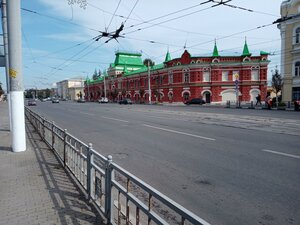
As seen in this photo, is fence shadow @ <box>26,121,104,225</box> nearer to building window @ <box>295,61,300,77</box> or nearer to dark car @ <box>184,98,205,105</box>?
building window @ <box>295,61,300,77</box>

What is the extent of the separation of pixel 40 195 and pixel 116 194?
1.74m

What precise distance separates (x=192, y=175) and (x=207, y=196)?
116cm

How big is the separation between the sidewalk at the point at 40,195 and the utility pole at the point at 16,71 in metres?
1.04

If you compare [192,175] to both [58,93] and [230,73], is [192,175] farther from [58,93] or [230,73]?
[58,93]

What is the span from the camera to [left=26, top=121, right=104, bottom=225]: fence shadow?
371 cm

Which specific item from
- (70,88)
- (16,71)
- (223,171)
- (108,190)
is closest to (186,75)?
(16,71)


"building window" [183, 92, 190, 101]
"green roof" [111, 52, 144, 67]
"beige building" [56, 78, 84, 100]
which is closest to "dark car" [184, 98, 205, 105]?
"building window" [183, 92, 190, 101]

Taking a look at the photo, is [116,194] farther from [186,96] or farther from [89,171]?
[186,96]

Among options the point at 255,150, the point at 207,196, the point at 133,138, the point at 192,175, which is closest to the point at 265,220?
the point at 207,196

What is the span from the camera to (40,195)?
4512 mm

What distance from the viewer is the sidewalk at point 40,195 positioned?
373cm

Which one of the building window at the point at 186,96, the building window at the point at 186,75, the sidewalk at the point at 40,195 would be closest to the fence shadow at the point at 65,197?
the sidewalk at the point at 40,195

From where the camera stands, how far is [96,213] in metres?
3.89

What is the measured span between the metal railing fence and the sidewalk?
0.77ft
